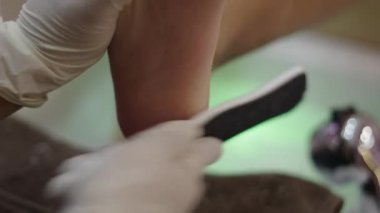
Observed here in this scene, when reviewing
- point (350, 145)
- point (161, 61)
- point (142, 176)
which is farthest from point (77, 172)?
point (350, 145)

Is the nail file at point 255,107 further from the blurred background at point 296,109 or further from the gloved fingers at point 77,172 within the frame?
the gloved fingers at point 77,172

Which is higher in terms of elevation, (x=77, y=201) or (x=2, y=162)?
(x=77, y=201)

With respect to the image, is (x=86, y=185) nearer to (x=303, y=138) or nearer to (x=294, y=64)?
(x=303, y=138)

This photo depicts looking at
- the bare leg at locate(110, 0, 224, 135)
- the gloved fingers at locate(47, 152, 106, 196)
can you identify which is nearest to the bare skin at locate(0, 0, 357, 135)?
the bare leg at locate(110, 0, 224, 135)

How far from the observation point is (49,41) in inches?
25.2

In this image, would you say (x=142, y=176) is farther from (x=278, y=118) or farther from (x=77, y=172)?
(x=278, y=118)

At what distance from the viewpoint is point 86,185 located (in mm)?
526

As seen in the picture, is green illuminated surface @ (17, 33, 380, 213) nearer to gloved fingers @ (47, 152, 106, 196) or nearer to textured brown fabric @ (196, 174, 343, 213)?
textured brown fabric @ (196, 174, 343, 213)

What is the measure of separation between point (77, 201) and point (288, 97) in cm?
36

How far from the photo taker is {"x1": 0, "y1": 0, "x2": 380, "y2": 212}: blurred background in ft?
2.64

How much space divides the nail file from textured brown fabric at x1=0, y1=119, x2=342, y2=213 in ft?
0.18

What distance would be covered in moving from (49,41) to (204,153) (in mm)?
172

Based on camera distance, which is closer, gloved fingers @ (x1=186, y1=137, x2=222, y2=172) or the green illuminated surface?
gloved fingers @ (x1=186, y1=137, x2=222, y2=172)

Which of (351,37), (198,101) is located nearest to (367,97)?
(351,37)
